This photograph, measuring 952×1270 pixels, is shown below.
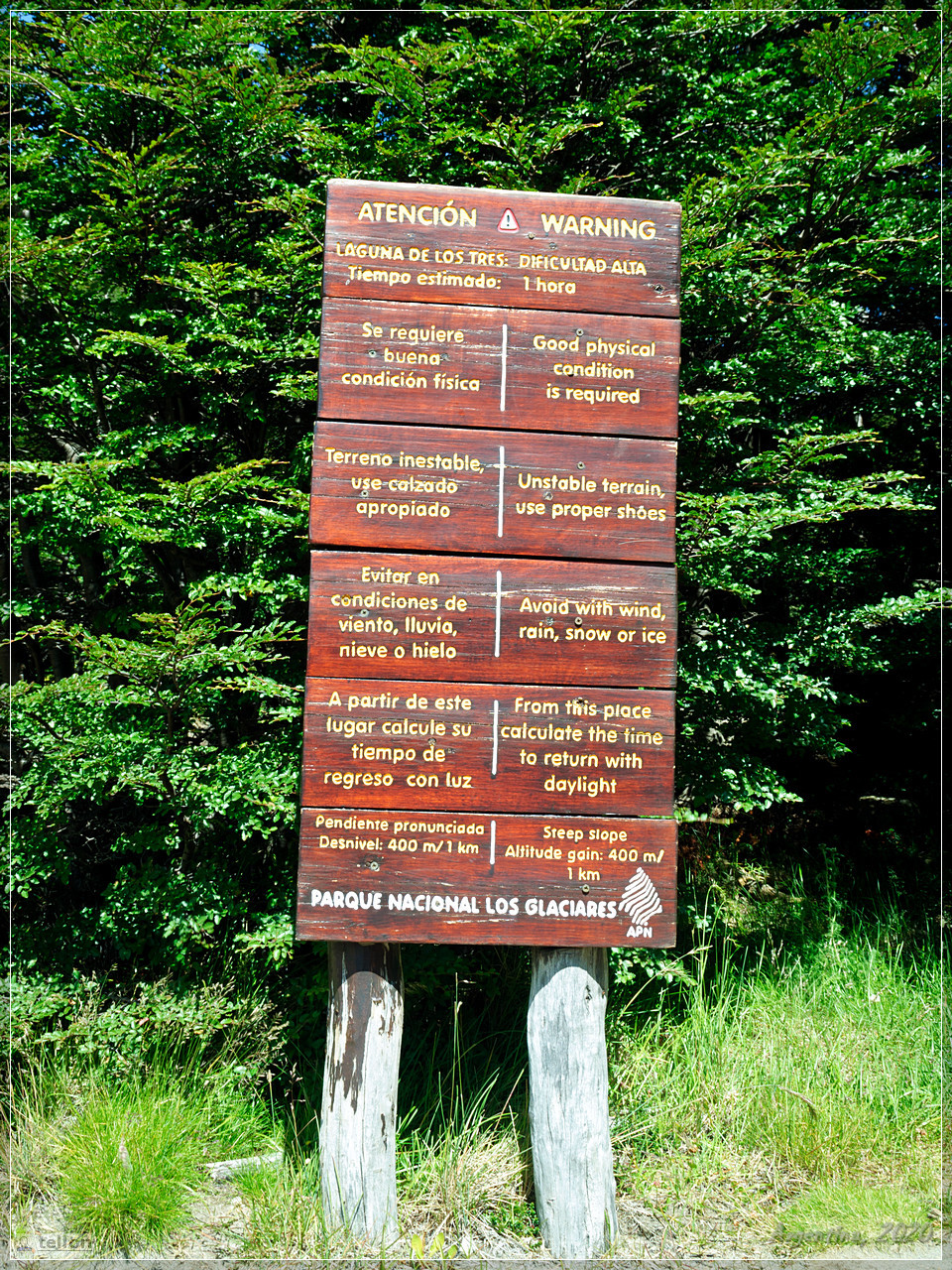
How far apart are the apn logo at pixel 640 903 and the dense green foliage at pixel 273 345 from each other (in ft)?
4.69

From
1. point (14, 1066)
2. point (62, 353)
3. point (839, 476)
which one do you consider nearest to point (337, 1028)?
point (14, 1066)

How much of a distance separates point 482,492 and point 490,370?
427 mm

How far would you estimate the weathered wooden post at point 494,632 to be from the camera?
282cm

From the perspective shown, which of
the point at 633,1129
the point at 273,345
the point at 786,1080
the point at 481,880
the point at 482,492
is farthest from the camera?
the point at 273,345

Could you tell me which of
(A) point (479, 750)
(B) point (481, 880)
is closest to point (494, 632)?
(A) point (479, 750)

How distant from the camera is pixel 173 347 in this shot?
391 cm

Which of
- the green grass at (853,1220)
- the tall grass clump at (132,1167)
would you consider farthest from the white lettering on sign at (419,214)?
the green grass at (853,1220)

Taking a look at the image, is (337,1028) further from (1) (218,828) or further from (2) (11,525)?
(2) (11,525)

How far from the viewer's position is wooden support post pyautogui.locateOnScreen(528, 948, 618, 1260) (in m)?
2.85

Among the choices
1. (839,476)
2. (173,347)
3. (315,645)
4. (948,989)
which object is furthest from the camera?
(839,476)

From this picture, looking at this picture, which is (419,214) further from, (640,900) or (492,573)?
(640,900)

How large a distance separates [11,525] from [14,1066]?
8.19 ft

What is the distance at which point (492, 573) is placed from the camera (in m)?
2.90

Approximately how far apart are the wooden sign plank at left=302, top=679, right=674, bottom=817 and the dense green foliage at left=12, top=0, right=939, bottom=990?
0.92 m
